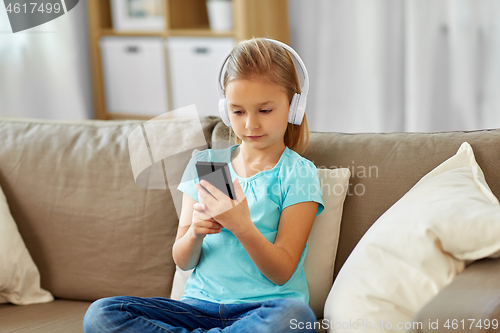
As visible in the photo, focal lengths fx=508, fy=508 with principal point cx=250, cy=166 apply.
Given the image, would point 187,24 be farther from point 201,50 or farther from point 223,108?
point 223,108

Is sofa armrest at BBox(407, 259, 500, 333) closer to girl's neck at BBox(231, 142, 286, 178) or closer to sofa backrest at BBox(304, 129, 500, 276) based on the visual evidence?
sofa backrest at BBox(304, 129, 500, 276)

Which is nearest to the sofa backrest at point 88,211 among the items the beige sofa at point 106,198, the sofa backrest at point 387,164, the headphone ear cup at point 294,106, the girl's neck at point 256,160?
the beige sofa at point 106,198

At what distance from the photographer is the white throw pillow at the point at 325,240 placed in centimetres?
116

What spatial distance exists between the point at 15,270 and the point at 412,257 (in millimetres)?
1017

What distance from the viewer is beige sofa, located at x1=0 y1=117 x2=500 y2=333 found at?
46.6 inches

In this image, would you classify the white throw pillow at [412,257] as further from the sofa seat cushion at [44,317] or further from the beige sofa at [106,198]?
the sofa seat cushion at [44,317]

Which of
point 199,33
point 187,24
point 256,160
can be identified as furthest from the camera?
point 187,24

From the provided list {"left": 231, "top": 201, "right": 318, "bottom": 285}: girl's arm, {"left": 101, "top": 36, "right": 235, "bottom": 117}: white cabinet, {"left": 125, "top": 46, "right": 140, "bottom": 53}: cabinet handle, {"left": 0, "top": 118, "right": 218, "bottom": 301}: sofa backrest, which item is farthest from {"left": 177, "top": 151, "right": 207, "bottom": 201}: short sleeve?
{"left": 125, "top": 46, "right": 140, "bottom": 53}: cabinet handle

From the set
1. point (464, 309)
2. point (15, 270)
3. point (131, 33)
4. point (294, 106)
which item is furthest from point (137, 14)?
point (464, 309)

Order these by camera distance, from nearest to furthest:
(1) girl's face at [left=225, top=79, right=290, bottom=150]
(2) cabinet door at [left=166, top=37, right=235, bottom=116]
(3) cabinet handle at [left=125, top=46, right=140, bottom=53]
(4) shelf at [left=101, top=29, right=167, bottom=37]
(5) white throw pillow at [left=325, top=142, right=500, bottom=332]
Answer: (5) white throw pillow at [left=325, top=142, right=500, bottom=332] → (1) girl's face at [left=225, top=79, right=290, bottom=150] → (2) cabinet door at [left=166, top=37, right=235, bottom=116] → (4) shelf at [left=101, top=29, right=167, bottom=37] → (3) cabinet handle at [left=125, top=46, right=140, bottom=53]

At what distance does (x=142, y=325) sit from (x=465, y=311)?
1.93 ft

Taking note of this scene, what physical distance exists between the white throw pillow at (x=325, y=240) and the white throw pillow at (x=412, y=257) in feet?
0.58

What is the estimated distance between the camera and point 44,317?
1.26 metres

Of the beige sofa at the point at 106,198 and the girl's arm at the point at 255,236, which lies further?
the beige sofa at the point at 106,198
